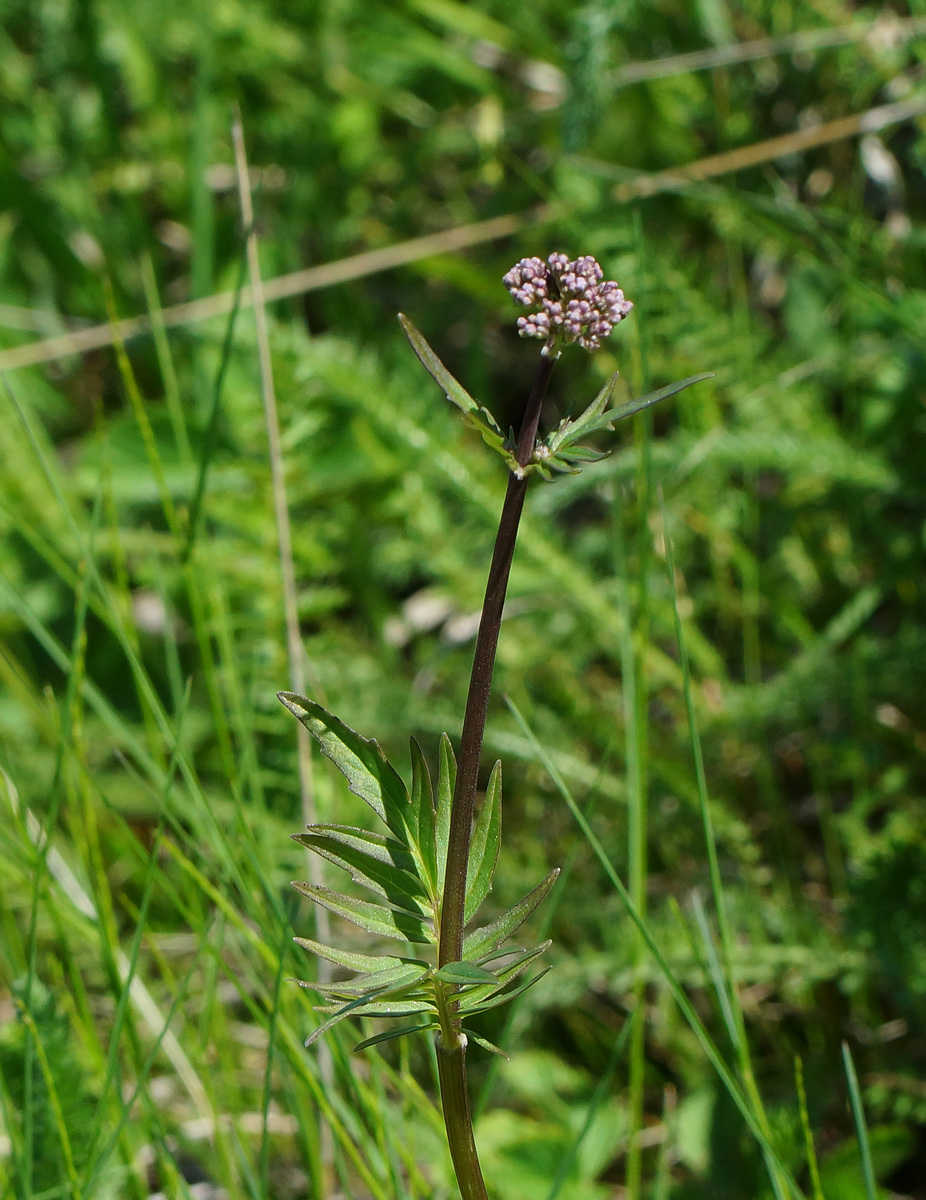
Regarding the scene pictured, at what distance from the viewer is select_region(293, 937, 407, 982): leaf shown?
38.1 inches

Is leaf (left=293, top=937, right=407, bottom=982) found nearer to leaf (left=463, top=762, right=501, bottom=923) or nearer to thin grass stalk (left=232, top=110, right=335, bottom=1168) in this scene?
leaf (left=463, top=762, right=501, bottom=923)

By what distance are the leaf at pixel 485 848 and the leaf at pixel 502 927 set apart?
21 millimetres

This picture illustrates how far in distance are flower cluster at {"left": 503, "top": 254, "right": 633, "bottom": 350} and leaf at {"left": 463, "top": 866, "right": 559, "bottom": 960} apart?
44 centimetres

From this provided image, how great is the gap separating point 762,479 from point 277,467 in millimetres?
1485

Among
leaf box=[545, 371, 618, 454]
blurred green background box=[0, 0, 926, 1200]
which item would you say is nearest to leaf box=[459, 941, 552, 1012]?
blurred green background box=[0, 0, 926, 1200]

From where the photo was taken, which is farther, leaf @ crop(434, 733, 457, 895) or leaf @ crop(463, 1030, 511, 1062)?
leaf @ crop(434, 733, 457, 895)

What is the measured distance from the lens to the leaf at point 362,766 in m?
1.00

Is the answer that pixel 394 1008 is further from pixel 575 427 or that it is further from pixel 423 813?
pixel 575 427

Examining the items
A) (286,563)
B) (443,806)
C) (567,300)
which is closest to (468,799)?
(443,806)

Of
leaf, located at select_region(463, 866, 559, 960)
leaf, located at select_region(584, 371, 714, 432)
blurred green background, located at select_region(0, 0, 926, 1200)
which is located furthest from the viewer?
blurred green background, located at select_region(0, 0, 926, 1200)

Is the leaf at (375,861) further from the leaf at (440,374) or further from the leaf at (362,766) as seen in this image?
the leaf at (440,374)

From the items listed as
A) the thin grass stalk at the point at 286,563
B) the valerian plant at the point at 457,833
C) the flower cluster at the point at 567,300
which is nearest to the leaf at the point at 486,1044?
the valerian plant at the point at 457,833

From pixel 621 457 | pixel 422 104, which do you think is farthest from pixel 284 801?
pixel 422 104

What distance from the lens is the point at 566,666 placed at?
7.86 ft
